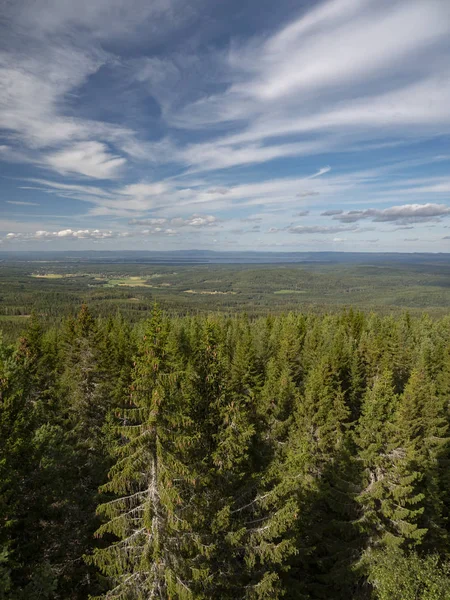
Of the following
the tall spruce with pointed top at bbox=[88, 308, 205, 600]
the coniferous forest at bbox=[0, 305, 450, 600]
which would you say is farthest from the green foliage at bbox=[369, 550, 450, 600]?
the tall spruce with pointed top at bbox=[88, 308, 205, 600]

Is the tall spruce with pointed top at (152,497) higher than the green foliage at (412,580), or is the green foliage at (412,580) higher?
the tall spruce with pointed top at (152,497)

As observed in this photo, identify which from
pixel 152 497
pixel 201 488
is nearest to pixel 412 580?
pixel 201 488

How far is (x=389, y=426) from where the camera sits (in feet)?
71.8

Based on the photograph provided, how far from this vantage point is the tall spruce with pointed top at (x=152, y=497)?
41.9ft

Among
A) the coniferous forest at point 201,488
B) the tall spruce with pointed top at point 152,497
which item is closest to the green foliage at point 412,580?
the coniferous forest at point 201,488

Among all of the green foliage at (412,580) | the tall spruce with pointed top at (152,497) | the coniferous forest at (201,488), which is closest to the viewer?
the tall spruce with pointed top at (152,497)

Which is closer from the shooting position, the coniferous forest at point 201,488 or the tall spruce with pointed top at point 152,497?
the tall spruce with pointed top at point 152,497

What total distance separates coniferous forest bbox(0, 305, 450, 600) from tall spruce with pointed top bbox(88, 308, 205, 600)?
0.06m

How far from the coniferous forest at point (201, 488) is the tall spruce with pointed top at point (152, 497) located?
2.4 inches

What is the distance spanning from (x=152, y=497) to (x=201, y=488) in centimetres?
453

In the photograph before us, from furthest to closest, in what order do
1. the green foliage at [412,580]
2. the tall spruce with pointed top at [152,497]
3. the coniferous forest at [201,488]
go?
the green foliage at [412,580], the coniferous forest at [201,488], the tall spruce with pointed top at [152,497]

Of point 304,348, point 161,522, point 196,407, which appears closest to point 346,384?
point 304,348

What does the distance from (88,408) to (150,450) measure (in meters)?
20.6

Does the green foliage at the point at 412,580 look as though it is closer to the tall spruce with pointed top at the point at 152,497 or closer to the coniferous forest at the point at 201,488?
the coniferous forest at the point at 201,488
